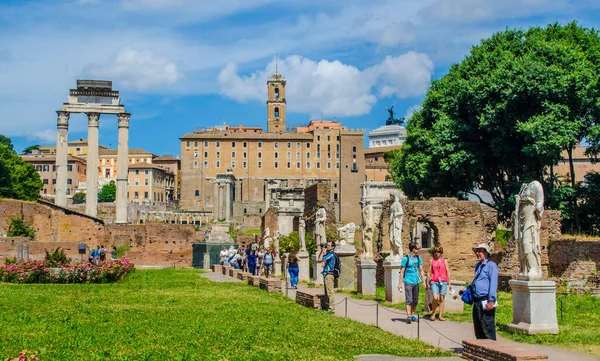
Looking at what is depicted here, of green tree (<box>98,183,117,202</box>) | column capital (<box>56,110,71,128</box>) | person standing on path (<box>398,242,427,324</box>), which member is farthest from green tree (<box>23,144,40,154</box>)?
person standing on path (<box>398,242,427,324</box>)

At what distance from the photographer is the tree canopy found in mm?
72062

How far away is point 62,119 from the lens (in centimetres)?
6612

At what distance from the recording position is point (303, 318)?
1343cm

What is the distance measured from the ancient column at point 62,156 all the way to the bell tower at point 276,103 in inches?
2983

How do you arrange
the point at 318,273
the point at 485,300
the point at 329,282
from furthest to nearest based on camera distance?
the point at 318,273
the point at 329,282
the point at 485,300

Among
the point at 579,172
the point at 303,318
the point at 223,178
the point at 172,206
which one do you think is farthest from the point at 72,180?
the point at 303,318

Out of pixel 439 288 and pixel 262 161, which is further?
Answer: pixel 262 161

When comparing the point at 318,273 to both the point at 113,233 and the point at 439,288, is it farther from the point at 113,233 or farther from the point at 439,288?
the point at 113,233

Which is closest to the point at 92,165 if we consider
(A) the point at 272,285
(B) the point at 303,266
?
(B) the point at 303,266

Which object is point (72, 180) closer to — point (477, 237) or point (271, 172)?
point (271, 172)

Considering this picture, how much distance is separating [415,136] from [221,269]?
12.1 m

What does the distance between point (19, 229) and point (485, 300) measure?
4119 cm

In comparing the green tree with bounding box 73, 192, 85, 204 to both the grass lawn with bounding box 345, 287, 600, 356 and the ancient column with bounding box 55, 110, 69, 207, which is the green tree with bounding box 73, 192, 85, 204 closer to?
the ancient column with bounding box 55, 110, 69, 207

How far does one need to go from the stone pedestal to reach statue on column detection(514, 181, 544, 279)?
9.13 metres
